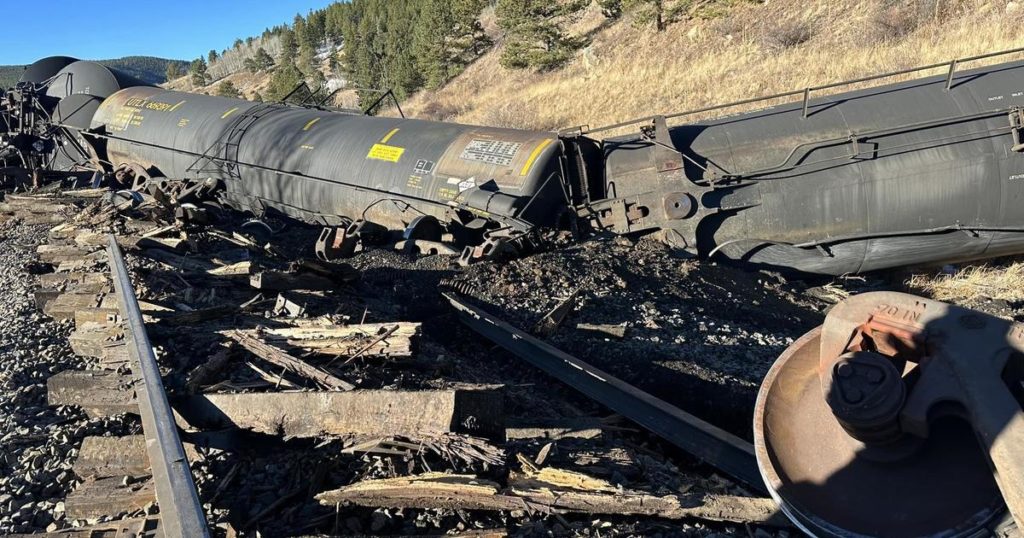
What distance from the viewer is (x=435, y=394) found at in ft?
12.1

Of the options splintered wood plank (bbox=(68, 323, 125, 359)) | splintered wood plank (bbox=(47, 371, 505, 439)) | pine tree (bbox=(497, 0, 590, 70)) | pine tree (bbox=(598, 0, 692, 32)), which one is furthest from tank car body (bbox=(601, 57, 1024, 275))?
pine tree (bbox=(497, 0, 590, 70))

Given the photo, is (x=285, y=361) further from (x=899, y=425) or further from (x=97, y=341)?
(x=899, y=425)

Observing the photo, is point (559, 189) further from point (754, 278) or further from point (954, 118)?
point (954, 118)

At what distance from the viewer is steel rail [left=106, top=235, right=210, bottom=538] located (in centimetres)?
281

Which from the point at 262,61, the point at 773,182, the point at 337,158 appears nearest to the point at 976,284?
the point at 773,182

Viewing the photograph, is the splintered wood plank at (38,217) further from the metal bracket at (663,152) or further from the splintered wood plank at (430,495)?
the splintered wood plank at (430,495)

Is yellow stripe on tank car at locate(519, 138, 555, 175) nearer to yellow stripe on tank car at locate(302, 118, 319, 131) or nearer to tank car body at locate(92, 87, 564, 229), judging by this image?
tank car body at locate(92, 87, 564, 229)

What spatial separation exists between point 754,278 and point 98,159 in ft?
46.8

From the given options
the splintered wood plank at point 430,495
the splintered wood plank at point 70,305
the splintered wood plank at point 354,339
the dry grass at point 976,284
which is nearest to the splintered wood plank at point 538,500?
the splintered wood plank at point 430,495

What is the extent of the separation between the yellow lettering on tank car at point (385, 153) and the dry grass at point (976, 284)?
7384 millimetres

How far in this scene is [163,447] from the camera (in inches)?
134

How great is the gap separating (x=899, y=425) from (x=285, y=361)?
3805 mm

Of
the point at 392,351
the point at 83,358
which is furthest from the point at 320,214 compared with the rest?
the point at 392,351

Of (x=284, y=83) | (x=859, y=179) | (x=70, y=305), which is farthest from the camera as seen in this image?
(x=284, y=83)
